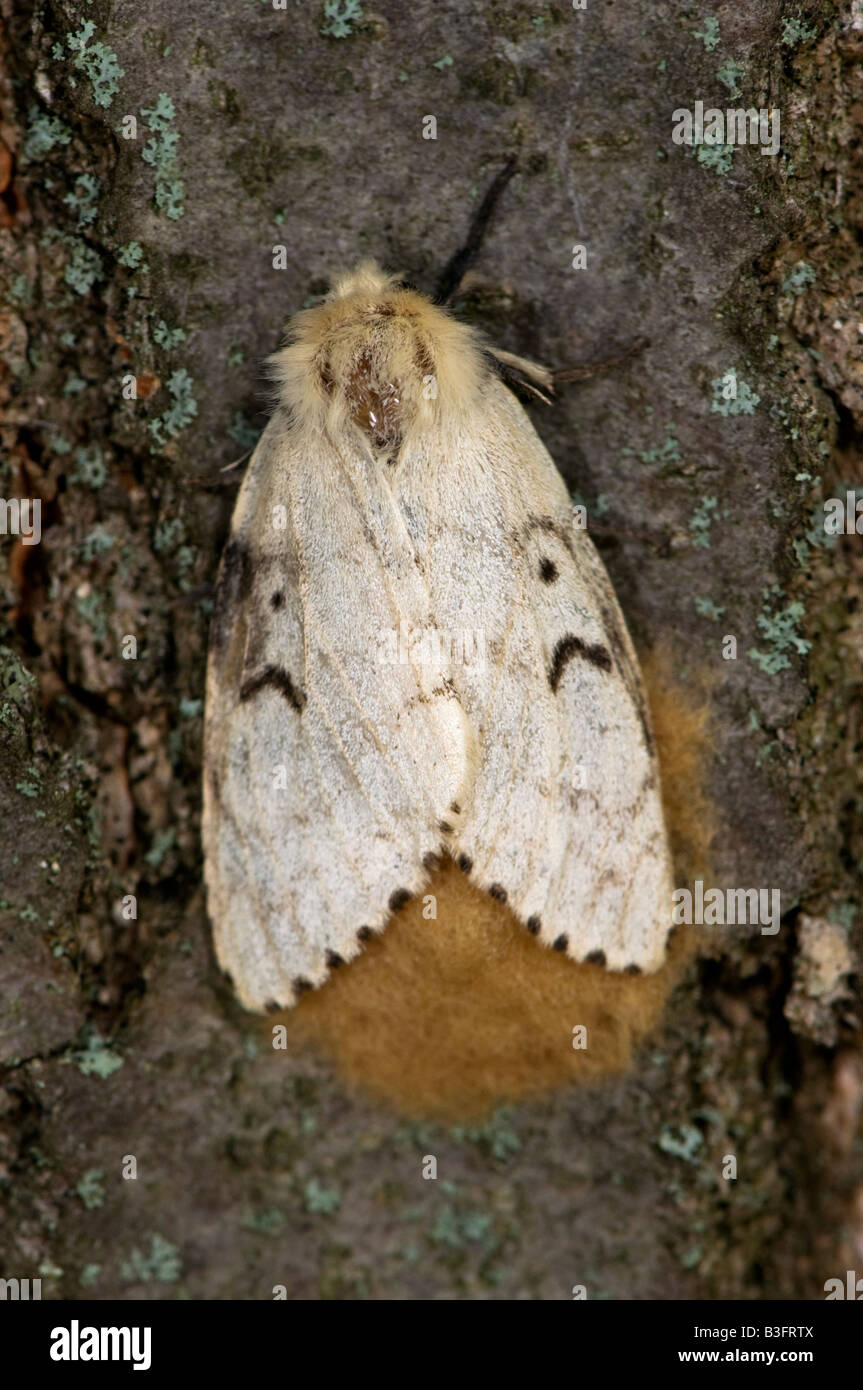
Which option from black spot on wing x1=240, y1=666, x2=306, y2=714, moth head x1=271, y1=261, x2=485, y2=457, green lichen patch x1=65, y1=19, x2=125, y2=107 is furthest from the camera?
black spot on wing x1=240, y1=666, x2=306, y2=714

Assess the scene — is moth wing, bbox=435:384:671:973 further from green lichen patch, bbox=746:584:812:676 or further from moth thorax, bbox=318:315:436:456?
green lichen patch, bbox=746:584:812:676

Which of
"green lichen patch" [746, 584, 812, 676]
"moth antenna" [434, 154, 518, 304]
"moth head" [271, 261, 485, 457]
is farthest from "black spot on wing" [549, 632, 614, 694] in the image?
"moth antenna" [434, 154, 518, 304]

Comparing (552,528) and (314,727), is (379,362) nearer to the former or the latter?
(552,528)

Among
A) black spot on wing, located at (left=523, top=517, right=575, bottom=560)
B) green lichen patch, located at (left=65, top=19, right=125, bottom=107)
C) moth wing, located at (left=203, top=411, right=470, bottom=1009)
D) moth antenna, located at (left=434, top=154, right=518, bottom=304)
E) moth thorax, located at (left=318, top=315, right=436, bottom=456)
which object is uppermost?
green lichen patch, located at (left=65, top=19, right=125, bottom=107)

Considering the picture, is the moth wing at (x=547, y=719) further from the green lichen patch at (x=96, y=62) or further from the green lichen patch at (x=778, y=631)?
the green lichen patch at (x=96, y=62)

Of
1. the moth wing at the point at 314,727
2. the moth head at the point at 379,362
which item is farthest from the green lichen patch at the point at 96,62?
the moth wing at the point at 314,727

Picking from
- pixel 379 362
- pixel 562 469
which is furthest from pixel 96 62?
pixel 562 469
